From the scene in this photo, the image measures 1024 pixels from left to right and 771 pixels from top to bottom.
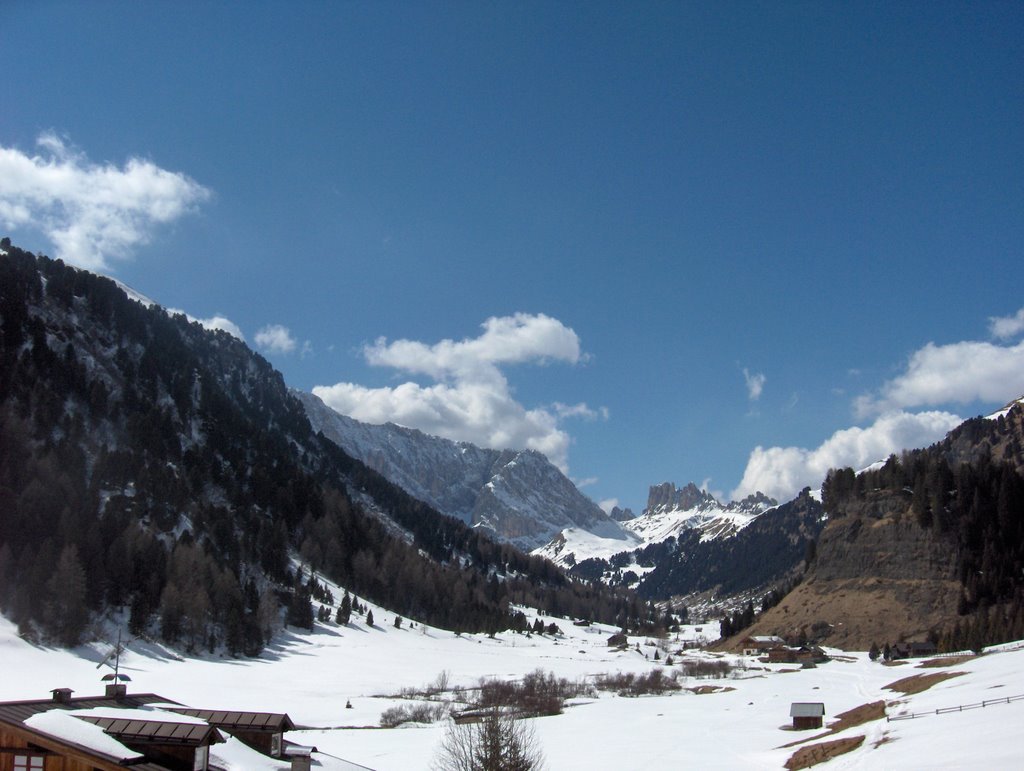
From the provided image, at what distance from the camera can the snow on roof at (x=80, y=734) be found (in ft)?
75.4

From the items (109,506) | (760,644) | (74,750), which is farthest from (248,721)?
(760,644)

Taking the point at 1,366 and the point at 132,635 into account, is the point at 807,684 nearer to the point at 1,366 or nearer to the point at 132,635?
the point at 132,635

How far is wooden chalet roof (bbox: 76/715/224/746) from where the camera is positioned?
2444cm

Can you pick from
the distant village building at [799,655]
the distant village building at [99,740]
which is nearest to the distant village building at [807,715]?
the distant village building at [99,740]

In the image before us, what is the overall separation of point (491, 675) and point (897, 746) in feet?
264

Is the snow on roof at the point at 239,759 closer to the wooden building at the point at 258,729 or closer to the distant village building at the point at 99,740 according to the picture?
the wooden building at the point at 258,729

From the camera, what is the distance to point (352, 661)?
124 meters

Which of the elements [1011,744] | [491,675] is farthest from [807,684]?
[1011,744]

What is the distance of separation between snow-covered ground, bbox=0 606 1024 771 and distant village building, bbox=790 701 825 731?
8.01 feet

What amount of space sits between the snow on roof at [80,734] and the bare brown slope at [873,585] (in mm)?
135106

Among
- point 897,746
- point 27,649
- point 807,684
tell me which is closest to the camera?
point 897,746

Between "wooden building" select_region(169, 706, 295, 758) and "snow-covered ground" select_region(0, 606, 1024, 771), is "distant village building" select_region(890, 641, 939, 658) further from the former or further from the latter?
"wooden building" select_region(169, 706, 295, 758)

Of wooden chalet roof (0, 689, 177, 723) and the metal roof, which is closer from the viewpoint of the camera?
wooden chalet roof (0, 689, 177, 723)

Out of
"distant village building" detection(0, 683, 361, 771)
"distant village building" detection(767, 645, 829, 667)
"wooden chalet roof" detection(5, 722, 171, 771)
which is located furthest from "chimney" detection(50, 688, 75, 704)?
"distant village building" detection(767, 645, 829, 667)
